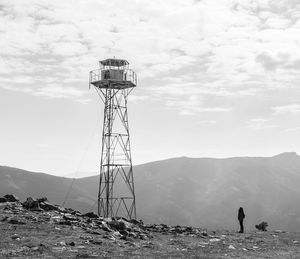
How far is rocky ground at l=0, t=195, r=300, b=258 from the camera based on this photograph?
1712cm

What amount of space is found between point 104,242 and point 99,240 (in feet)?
1.15

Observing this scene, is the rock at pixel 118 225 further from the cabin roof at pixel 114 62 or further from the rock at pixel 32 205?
the cabin roof at pixel 114 62

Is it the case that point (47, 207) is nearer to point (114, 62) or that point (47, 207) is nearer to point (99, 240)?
point (99, 240)

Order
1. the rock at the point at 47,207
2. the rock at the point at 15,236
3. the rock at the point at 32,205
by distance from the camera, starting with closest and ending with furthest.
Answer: the rock at the point at 15,236 → the rock at the point at 32,205 → the rock at the point at 47,207

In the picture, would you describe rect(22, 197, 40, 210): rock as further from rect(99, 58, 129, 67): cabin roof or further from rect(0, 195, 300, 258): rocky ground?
rect(99, 58, 129, 67): cabin roof

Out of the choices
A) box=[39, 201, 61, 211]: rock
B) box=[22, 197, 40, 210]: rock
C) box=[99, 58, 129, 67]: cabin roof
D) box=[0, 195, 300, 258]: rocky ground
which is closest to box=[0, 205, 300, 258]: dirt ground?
box=[0, 195, 300, 258]: rocky ground

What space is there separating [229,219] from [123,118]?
157 meters

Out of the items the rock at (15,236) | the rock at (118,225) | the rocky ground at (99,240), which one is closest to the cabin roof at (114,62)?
the rocky ground at (99,240)

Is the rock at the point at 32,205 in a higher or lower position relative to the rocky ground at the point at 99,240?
higher

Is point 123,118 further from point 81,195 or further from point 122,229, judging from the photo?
point 81,195

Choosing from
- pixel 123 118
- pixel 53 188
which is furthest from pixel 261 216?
pixel 123 118

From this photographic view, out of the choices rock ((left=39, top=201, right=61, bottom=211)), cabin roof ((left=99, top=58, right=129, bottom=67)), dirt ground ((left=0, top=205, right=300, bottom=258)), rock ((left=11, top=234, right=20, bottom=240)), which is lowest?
dirt ground ((left=0, top=205, right=300, bottom=258))

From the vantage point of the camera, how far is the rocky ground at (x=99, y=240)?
674 inches

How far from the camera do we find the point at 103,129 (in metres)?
44.3
